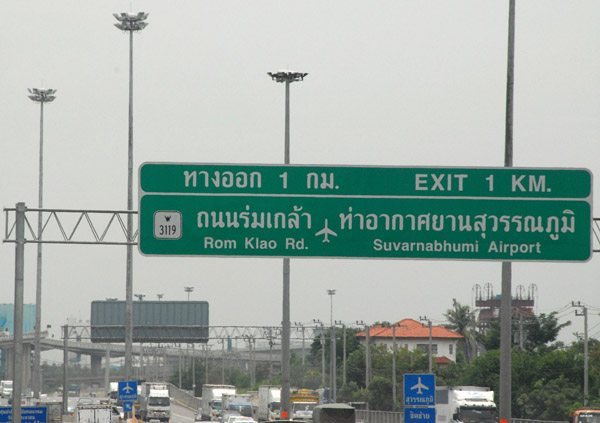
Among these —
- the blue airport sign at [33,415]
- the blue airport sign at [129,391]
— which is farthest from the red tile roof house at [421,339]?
the blue airport sign at [33,415]

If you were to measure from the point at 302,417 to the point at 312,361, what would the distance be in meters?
96.6

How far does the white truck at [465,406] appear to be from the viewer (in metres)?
51.5

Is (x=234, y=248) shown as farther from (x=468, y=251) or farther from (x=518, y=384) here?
(x=518, y=384)

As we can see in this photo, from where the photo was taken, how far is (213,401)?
85.8 m

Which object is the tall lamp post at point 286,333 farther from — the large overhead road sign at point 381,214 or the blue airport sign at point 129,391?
the large overhead road sign at point 381,214

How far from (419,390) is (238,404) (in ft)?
159

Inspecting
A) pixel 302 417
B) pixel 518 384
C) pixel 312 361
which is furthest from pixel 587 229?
pixel 312 361

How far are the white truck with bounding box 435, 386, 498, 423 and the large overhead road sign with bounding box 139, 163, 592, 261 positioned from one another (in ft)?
110

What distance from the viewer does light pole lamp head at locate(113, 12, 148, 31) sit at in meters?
53.9

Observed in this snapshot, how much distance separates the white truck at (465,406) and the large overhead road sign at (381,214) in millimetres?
33420

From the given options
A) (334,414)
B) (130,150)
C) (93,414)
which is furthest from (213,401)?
(334,414)

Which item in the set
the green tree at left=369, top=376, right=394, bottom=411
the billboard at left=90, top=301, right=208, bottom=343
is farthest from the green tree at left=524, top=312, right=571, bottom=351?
the billboard at left=90, top=301, right=208, bottom=343

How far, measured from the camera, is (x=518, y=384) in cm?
7388

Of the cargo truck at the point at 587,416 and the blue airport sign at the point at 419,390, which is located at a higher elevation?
the blue airport sign at the point at 419,390
